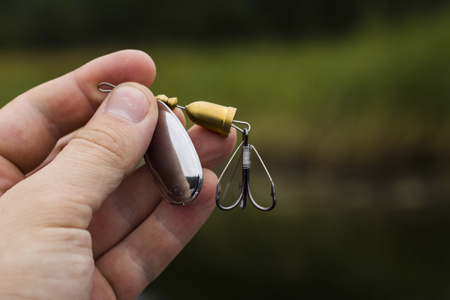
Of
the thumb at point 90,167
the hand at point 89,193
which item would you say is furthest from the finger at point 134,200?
the thumb at point 90,167

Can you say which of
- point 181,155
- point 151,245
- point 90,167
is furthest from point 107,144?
point 151,245

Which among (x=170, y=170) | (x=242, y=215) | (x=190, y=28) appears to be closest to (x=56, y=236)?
(x=170, y=170)

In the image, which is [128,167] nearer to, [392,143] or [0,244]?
[0,244]

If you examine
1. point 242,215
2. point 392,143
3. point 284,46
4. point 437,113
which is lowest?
point 242,215

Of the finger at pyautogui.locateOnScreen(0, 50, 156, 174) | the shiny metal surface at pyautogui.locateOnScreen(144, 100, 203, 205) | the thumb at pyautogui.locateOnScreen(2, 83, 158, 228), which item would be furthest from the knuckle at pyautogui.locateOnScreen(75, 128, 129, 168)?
the finger at pyautogui.locateOnScreen(0, 50, 156, 174)

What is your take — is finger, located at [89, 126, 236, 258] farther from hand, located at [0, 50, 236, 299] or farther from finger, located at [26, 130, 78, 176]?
finger, located at [26, 130, 78, 176]

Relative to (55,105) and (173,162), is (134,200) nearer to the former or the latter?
(173,162)
